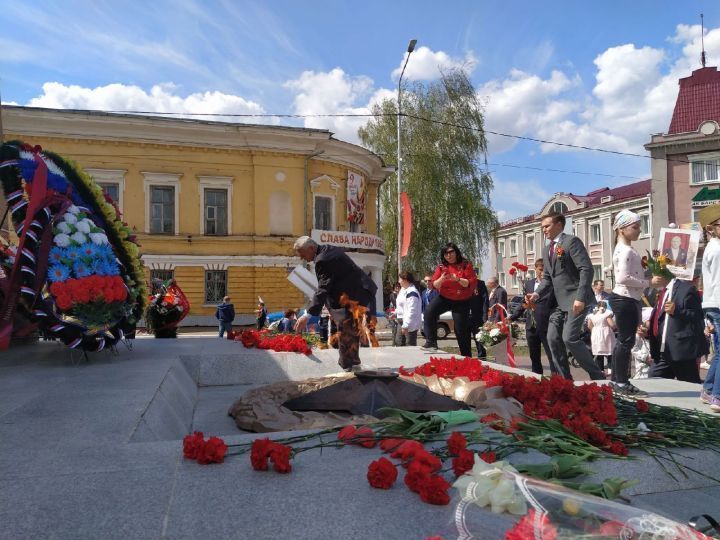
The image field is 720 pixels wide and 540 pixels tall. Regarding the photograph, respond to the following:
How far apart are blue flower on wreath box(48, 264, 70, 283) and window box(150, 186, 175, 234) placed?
2232cm

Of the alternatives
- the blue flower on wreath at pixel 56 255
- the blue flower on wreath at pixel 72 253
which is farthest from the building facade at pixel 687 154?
the blue flower on wreath at pixel 56 255

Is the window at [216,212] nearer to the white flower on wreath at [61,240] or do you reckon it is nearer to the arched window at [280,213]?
the arched window at [280,213]

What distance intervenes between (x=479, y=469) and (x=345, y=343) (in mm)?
4911

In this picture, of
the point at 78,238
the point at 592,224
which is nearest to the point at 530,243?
the point at 592,224

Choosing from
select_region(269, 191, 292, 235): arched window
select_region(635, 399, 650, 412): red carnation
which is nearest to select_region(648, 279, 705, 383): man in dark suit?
select_region(635, 399, 650, 412): red carnation

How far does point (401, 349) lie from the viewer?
8.32 m

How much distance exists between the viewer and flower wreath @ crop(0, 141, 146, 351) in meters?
5.64

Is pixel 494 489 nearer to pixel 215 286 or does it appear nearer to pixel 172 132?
pixel 215 286

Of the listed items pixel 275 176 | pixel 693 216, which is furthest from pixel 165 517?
pixel 693 216

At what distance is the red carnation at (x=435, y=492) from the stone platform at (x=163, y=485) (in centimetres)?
3

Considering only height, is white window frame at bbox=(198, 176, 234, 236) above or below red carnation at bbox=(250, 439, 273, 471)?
above

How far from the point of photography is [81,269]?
582 cm

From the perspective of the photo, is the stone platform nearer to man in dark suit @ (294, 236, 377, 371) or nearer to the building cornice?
man in dark suit @ (294, 236, 377, 371)

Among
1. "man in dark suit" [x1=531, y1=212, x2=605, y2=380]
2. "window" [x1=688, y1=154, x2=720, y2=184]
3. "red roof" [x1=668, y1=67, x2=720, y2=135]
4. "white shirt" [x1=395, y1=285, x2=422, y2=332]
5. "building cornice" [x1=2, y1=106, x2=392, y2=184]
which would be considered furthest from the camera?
"red roof" [x1=668, y1=67, x2=720, y2=135]
